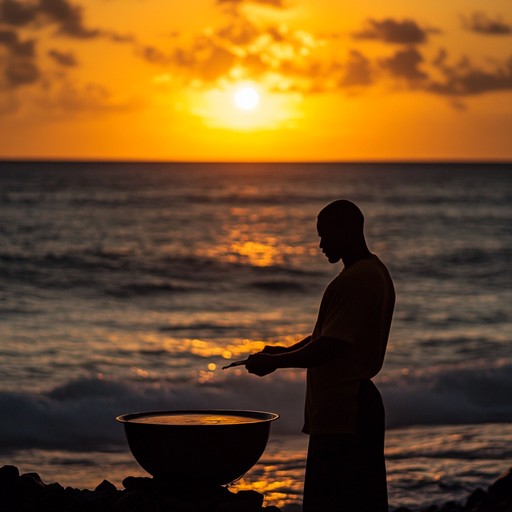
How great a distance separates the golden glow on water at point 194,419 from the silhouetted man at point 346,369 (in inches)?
34.8

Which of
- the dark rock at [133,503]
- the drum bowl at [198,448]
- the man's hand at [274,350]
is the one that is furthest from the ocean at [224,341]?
the man's hand at [274,350]

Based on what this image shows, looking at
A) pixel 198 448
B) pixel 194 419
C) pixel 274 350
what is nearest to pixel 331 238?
pixel 274 350

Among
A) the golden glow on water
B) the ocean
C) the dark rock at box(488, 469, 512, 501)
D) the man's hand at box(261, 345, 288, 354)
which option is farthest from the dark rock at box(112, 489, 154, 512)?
the dark rock at box(488, 469, 512, 501)

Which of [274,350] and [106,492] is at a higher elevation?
[274,350]

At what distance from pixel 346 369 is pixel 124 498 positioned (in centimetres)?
213

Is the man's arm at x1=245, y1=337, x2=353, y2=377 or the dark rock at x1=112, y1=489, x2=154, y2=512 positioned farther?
the dark rock at x1=112, y1=489, x2=154, y2=512

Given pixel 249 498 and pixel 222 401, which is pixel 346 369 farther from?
pixel 222 401

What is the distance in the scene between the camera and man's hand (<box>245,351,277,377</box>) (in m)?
4.95

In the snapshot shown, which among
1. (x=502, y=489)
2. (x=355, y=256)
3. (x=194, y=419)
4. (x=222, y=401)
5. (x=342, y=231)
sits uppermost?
(x=342, y=231)

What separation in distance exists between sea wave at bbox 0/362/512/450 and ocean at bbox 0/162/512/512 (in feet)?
0.10

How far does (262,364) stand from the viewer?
498 centimetres

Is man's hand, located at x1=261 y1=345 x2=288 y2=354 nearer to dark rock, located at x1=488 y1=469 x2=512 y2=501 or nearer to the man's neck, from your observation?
the man's neck

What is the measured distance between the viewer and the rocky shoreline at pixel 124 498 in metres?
6.12

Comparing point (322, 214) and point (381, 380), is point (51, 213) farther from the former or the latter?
point (322, 214)
